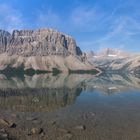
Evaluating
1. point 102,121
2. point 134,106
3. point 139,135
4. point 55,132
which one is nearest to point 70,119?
point 102,121

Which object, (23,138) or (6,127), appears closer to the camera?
(23,138)

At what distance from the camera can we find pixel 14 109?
7038 cm

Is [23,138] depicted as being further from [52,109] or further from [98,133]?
[52,109]

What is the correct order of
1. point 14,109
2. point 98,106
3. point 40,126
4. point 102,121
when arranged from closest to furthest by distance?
1. point 40,126
2. point 102,121
3. point 14,109
4. point 98,106

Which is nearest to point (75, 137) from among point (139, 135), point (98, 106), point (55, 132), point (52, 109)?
point (55, 132)

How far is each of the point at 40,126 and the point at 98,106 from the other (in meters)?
29.3

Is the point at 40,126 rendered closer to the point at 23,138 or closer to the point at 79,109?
the point at 23,138

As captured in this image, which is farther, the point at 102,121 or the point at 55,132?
the point at 102,121

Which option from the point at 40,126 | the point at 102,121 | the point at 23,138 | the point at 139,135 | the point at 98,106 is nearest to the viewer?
the point at 23,138

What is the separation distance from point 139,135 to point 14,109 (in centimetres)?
3288

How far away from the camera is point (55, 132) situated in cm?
5000

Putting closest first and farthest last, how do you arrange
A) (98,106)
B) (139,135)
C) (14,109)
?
1. (139,135)
2. (14,109)
3. (98,106)

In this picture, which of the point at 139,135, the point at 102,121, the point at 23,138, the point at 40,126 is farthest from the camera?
the point at 102,121

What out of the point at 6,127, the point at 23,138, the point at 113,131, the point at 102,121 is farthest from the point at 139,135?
the point at 6,127
